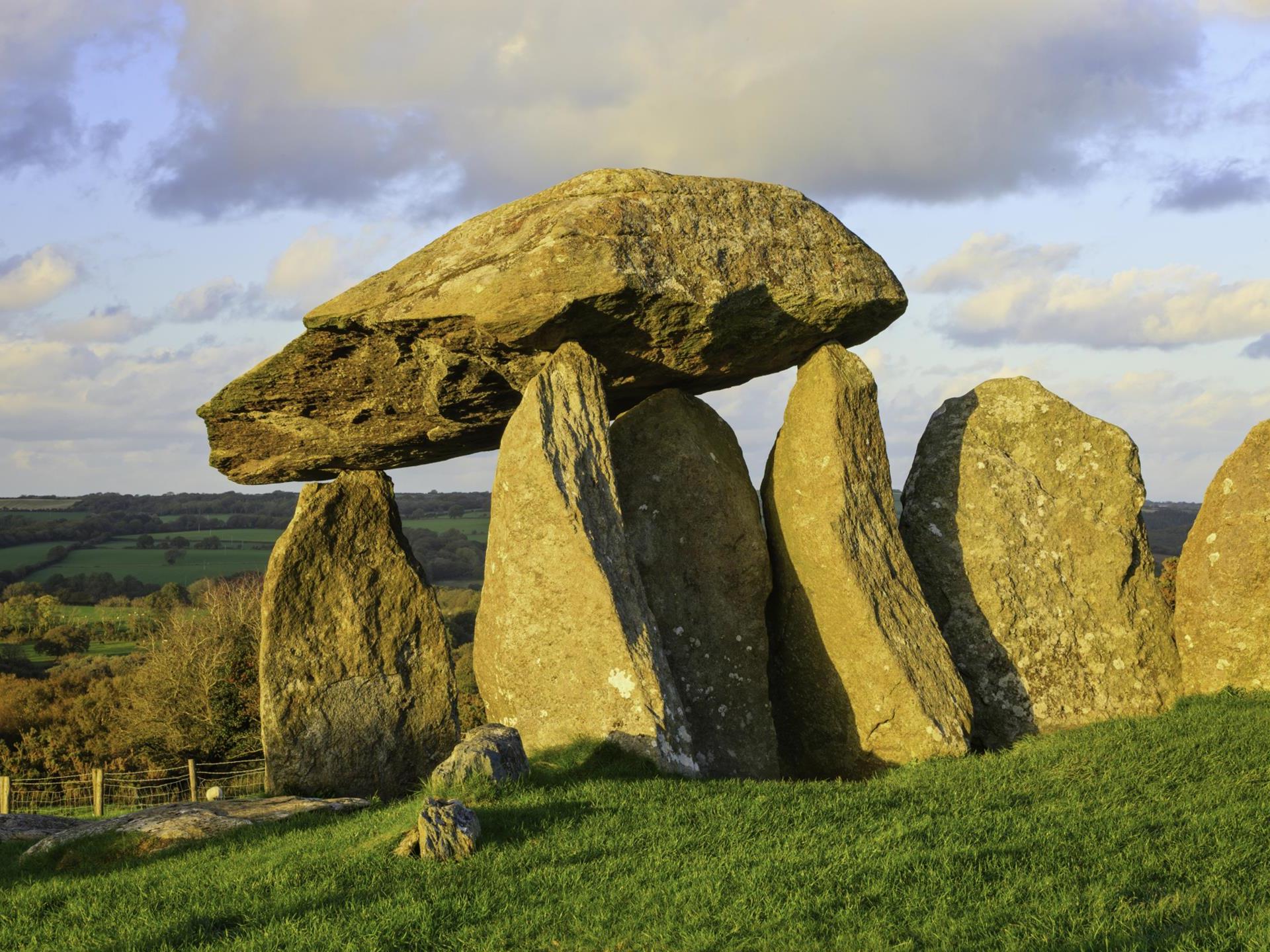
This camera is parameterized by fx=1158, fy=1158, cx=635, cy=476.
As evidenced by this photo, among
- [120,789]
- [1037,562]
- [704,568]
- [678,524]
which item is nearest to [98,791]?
[120,789]

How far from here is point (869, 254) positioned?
15.1 m

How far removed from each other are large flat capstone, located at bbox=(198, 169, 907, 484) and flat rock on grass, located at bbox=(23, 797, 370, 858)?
537cm

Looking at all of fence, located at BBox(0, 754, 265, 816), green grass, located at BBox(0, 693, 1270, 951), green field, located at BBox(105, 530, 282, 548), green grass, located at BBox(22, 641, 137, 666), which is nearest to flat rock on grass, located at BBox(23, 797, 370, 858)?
green grass, located at BBox(0, 693, 1270, 951)

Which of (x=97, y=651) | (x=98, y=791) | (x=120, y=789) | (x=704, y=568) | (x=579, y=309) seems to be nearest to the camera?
(x=579, y=309)

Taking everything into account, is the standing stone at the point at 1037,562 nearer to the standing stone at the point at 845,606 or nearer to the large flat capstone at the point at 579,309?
the standing stone at the point at 845,606

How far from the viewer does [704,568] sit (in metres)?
14.7

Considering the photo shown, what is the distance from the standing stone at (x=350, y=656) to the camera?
16484 millimetres

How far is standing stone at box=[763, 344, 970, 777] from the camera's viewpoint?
13.7 m

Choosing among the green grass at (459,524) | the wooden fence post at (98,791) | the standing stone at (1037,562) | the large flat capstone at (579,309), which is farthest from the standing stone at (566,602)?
the green grass at (459,524)

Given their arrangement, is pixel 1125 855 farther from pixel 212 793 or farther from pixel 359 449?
pixel 212 793

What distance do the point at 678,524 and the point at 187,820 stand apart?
6.64 m

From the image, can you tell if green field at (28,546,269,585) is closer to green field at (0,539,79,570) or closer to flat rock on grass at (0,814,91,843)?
green field at (0,539,79,570)

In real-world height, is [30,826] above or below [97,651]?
above

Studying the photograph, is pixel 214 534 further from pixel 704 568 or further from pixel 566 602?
pixel 566 602
